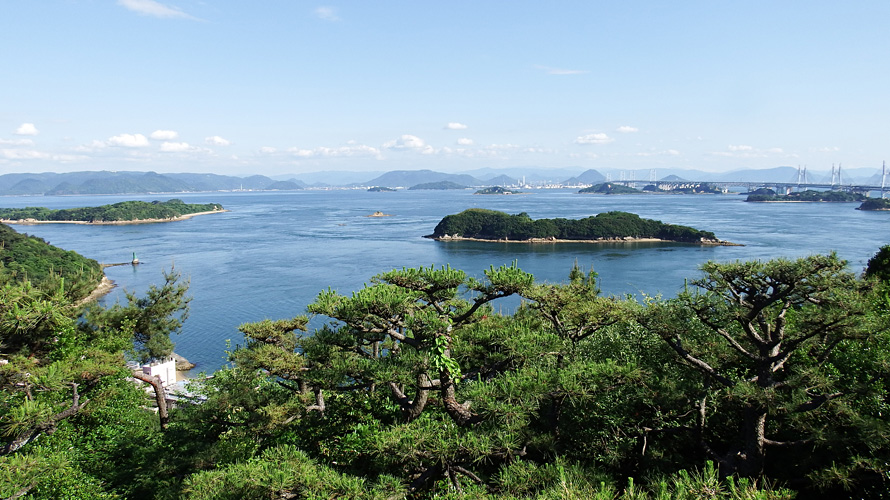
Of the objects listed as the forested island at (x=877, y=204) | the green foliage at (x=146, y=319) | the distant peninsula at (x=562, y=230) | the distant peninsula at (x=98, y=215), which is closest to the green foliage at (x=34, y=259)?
the green foliage at (x=146, y=319)

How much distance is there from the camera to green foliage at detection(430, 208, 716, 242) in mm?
44900

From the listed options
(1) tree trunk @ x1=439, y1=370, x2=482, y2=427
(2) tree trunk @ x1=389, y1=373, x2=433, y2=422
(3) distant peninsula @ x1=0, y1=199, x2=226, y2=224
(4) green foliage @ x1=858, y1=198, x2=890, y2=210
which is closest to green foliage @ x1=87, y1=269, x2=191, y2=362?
(2) tree trunk @ x1=389, y1=373, x2=433, y2=422

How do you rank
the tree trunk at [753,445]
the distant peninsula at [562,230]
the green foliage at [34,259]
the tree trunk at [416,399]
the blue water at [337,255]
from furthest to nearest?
1. the distant peninsula at [562,230]
2. the blue water at [337,255]
3. the green foliage at [34,259]
4. the tree trunk at [416,399]
5. the tree trunk at [753,445]

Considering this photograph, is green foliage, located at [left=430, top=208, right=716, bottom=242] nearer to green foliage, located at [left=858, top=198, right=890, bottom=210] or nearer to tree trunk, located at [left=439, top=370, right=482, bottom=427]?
tree trunk, located at [left=439, top=370, right=482, bottom=427]

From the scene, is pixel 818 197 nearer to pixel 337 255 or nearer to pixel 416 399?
pixel 337 255

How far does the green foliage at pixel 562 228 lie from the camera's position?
44900 millimetres

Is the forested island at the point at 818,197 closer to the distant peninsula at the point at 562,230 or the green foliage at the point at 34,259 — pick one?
the distant peninsula at the point at 562,230

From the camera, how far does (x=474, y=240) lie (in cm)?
4650

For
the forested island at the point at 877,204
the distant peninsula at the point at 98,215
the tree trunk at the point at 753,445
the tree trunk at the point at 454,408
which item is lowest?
the distant peninsula at the point at 98,215

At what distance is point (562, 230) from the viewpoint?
46.3 meters

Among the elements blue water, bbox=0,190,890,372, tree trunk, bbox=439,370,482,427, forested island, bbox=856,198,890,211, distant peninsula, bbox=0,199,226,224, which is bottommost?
blue water, bbox=0,190,890,372

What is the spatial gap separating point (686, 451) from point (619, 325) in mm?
2036

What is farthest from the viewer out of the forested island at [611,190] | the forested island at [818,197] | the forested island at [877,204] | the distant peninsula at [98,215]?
the forested island at [611,190]

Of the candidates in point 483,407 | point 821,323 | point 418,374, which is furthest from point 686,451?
point 418,374
